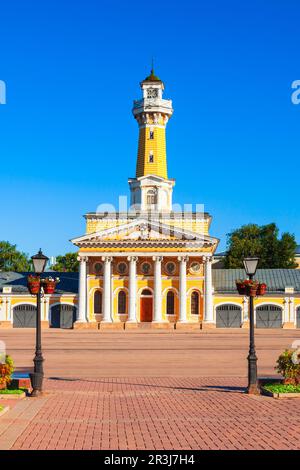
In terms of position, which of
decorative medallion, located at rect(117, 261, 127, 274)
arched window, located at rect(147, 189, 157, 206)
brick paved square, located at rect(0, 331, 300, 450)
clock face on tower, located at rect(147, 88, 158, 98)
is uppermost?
clock face on tower, located at rect(147, 88, 158, 98)

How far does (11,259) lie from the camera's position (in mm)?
101500

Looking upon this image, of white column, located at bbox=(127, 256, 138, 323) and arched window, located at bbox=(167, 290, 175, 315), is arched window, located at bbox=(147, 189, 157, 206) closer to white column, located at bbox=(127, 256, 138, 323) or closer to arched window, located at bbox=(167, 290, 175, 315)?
white column, located at bbox=(127, 256, 138, 323)

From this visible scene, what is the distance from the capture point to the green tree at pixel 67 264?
351ft

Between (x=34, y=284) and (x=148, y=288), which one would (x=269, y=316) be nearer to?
(x=148, y=288)

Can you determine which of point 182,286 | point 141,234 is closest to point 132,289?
point 182,286

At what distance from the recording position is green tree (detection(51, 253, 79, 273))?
106875mm

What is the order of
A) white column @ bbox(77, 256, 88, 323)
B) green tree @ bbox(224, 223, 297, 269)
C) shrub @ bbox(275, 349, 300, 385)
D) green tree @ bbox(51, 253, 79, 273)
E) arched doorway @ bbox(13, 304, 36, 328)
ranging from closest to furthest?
shrub @ bbox(275, 349, 300, 385), white column @ bbox(77, 256, 88, 323), arched doorway @ bbox(13, 304, 36, 328), green tree @ bbox(224, 223, 297, 269), green tree @ bbox(51, 253, 79, 273)

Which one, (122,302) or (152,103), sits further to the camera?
(152,103)

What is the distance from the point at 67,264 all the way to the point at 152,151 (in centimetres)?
4222

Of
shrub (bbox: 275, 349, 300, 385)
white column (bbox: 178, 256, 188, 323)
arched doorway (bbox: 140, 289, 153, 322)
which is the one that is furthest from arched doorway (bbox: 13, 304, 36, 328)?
shrub (bbox: 275, 349, 300, 385)

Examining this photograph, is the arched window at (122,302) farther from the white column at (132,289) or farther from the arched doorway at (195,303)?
the arched doorway at (195,303)

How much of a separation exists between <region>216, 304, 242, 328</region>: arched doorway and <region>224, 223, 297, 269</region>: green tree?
2314cm
